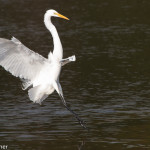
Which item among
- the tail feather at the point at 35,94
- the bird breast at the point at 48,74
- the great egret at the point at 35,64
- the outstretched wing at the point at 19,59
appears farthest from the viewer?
the tail feather at the point at 35,94

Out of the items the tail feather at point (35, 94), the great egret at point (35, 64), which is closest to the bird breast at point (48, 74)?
the great egret at point (35, 64)

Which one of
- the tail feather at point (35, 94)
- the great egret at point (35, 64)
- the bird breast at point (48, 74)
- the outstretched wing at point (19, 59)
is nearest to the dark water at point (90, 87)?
the tail feather at point (35, 94)

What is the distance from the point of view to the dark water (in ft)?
29.5

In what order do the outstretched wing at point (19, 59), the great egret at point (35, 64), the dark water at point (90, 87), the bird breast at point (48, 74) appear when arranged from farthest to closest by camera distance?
the bird breast at point (48, 74)
the great egret at point (35, 64)
the outstretched wing at point (19, 59)
the dark water at point (90, 87)

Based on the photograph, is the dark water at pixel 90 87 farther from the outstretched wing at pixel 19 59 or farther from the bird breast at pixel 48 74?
the outstretched wing at pixel 19 59

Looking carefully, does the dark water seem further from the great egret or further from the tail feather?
the great egret

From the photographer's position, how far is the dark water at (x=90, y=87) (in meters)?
9.00

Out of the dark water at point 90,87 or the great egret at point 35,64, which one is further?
the great egret at point 35,64

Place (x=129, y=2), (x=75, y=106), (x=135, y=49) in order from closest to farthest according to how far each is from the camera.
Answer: (x=75, y=106), (x=135, y=49), (x=129, y=2)

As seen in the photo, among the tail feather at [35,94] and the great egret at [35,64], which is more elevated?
the great egret at [35,64]

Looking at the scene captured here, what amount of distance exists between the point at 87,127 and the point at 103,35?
944 centimetres

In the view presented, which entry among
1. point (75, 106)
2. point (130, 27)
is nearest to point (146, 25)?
point (130, 27)

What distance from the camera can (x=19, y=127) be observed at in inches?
376

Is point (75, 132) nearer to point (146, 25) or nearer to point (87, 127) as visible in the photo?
point (87, 127)
